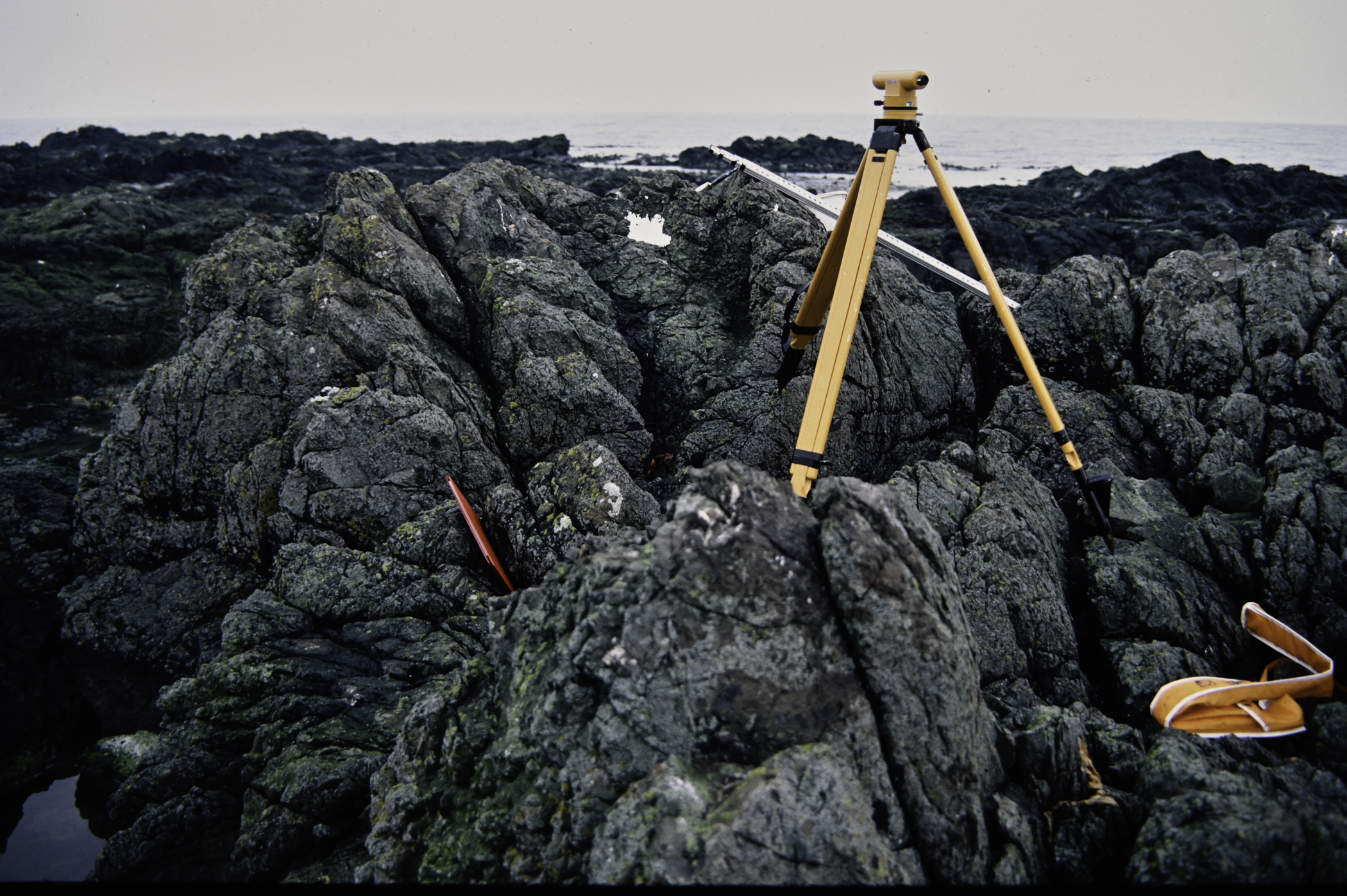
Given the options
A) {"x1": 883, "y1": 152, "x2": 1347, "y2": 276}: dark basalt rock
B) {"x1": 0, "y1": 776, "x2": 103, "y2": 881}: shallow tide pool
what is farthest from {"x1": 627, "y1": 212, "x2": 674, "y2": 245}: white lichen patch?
{"x1": 883, "y1": 152, "x2": 1347, "y2": 276}: dark basalt rock

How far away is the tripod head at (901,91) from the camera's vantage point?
6.17 m

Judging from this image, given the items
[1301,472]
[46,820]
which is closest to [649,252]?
[1301,472]

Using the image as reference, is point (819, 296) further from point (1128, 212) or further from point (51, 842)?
point (1128, 212)

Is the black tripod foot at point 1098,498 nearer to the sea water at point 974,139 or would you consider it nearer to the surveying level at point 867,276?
the surveying level at point 867,276

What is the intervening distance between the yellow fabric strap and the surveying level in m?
1.96

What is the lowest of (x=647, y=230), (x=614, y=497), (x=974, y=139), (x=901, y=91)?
(x=614, y=497)

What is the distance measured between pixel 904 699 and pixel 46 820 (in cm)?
881

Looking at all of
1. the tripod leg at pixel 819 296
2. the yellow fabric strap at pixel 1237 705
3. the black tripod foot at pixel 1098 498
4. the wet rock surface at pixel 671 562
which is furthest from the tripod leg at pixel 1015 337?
the yellow fabric strap at pixel 1237 705

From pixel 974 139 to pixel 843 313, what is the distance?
10266 centimetres

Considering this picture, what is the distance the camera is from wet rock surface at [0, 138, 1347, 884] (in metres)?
3.48

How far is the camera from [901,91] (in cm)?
621

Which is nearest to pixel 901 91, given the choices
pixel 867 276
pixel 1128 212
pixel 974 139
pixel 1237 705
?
pixel 867 276

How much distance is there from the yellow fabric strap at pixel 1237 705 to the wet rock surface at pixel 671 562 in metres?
0.17

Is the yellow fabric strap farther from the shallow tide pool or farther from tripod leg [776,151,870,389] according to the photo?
the shallow tide pool
